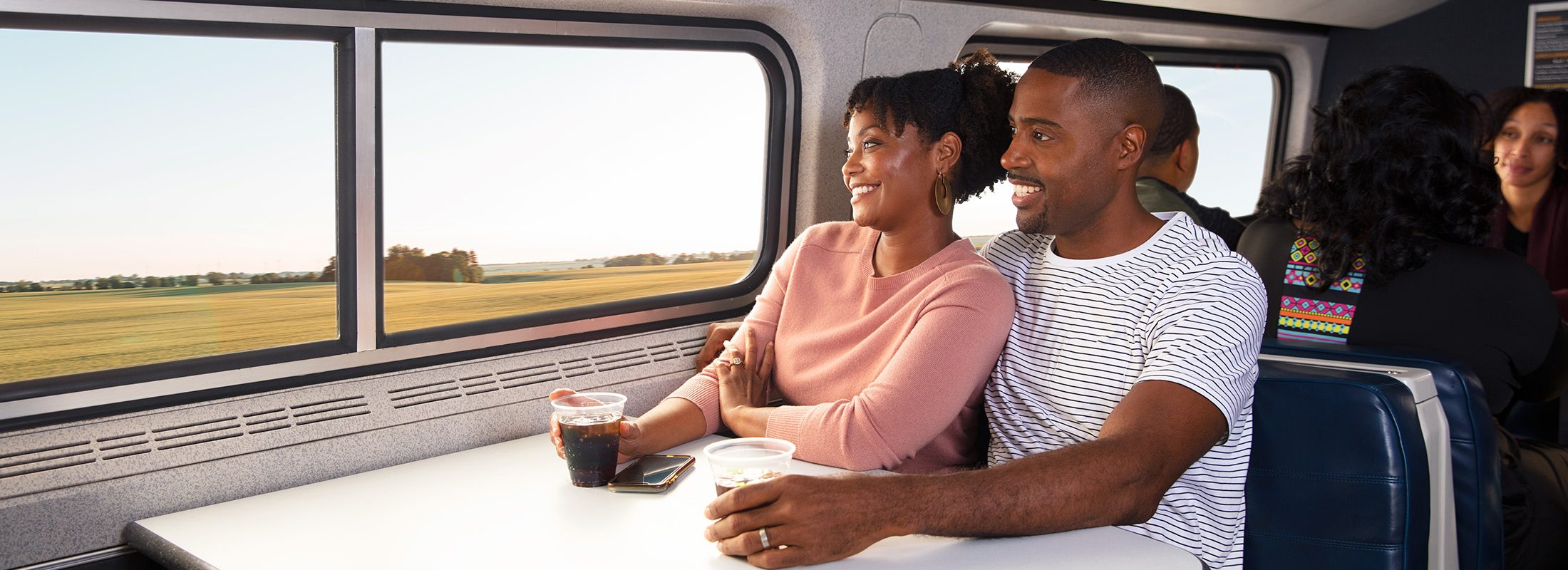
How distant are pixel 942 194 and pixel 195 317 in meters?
1.52

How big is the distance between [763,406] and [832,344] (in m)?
0.20

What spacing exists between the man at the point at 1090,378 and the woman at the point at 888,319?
0.13m

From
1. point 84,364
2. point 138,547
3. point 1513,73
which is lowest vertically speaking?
point 138,547

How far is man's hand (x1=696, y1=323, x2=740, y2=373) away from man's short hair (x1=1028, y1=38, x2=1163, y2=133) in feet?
3.53

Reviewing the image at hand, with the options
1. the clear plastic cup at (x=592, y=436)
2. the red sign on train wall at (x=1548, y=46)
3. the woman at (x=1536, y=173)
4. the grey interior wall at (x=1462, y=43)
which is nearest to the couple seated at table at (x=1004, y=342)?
the clear plastic cup at (x=592, y=436)

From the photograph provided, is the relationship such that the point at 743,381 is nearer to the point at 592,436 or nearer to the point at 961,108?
the point at 592,436

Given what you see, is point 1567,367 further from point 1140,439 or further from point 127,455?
point 127,455

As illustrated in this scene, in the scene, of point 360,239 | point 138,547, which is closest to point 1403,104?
point 360,239

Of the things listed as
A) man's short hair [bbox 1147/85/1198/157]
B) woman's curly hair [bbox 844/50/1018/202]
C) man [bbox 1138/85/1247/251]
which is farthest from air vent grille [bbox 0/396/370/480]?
man's short hair [bbox 1147/85/1198/157]

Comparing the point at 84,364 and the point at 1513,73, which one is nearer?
the point at 84,364

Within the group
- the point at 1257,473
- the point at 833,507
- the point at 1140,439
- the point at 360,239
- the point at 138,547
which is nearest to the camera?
the point at 833,507

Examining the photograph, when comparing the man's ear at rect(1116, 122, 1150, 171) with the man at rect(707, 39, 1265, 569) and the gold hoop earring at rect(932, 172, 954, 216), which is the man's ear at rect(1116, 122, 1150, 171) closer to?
the man at rect(707, 39, 1265, 569)

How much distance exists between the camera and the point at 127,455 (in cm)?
196

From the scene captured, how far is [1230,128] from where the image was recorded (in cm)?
487
